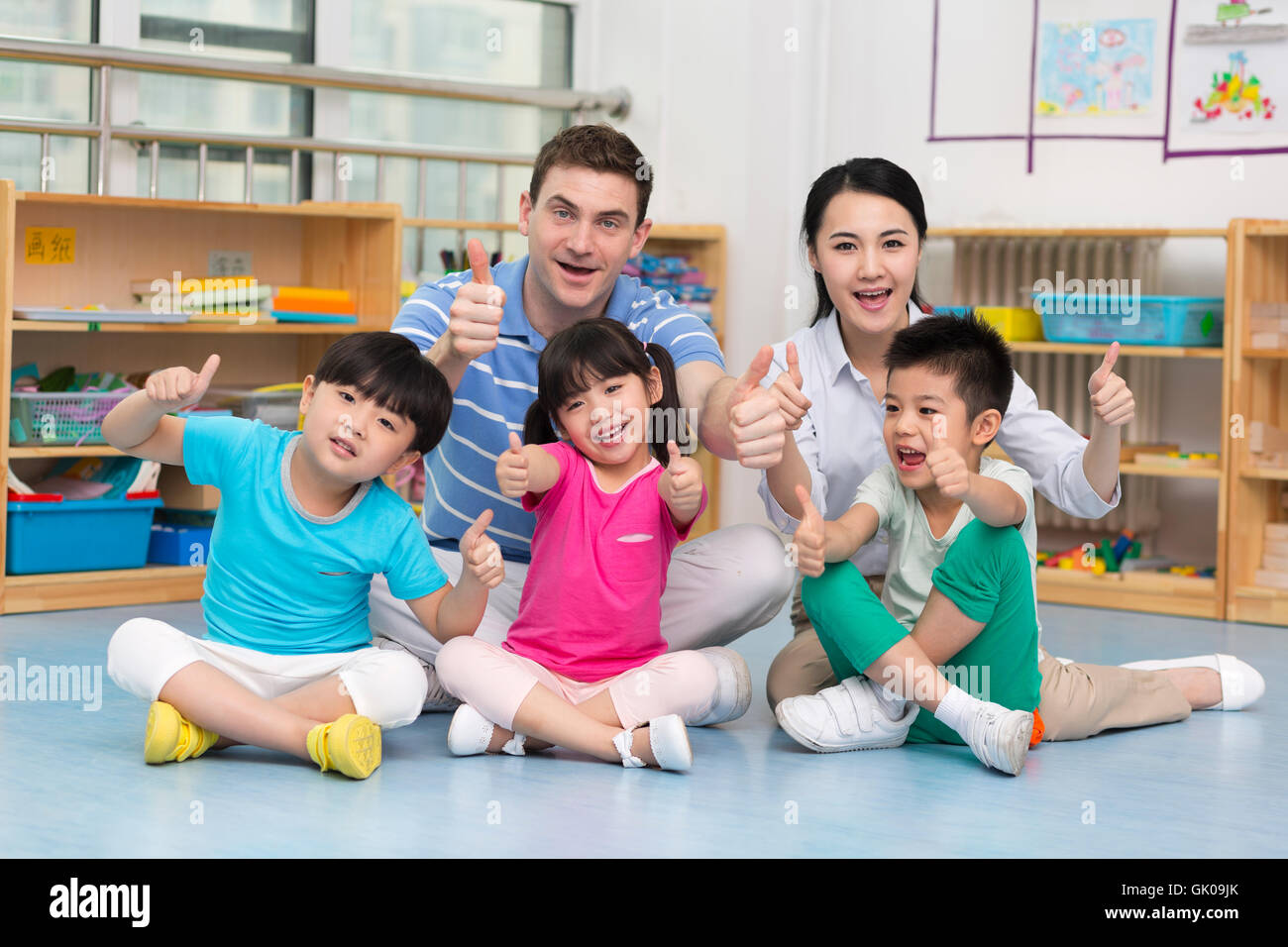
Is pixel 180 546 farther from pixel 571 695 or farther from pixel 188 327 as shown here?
pixel 571 695

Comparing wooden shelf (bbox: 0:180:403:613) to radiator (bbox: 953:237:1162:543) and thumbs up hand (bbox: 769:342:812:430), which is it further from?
thumbs up hand (bbox: 769:342:812:430)

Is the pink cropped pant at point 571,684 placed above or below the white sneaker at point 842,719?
above

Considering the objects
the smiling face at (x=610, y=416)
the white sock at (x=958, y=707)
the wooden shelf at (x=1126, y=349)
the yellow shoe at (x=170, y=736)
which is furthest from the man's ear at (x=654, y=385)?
the wooden shelf at (x=1126, y=349)

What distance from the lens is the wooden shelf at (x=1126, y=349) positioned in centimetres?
355

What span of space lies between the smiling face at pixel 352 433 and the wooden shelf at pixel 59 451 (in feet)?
4.73

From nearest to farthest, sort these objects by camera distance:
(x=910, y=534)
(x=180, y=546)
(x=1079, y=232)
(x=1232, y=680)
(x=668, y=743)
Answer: (x=668, y=743)
(x=910, y=534)
(x=1232, y=680)
(x=180, y=546)
(x=1079, y=232)

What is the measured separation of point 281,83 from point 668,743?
288 centimetres

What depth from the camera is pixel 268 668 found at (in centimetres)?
191

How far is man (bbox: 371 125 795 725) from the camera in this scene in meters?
2.15

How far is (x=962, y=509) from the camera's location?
2068mm

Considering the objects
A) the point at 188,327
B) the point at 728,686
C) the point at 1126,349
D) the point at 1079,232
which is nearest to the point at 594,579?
the point at 728,686

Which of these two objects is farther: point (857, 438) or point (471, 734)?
point (857, 438)

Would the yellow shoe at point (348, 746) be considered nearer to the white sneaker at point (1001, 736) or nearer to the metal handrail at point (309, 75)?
the white sneaker at point (1001, 736)
